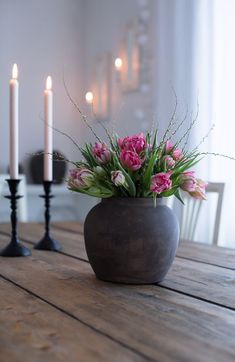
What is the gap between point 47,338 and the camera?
656 mm

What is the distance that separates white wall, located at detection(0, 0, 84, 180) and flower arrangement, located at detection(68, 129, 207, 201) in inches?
105

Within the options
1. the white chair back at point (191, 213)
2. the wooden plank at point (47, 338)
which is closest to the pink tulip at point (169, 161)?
the wooden plank at point (47, 338)

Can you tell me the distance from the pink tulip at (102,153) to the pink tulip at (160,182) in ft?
0.36

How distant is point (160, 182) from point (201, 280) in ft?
0.82

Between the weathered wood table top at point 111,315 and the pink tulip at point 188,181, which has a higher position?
the pink tulip at point 188,181

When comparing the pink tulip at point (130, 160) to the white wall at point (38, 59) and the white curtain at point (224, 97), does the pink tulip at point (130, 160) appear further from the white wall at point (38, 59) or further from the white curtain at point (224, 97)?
the white wall at point (38, 59)

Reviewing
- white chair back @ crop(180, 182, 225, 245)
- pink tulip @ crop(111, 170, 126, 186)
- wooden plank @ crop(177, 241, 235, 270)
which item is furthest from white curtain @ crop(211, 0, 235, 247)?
pink tulip @ crop(111, 170, 126, 186)

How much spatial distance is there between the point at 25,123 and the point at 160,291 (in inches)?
112

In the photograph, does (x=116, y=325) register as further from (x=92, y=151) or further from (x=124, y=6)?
(x=124, y=6)

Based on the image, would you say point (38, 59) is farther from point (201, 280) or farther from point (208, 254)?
point (201, 280)

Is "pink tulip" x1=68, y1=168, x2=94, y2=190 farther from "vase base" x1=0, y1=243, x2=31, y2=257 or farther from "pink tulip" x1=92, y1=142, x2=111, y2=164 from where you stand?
"vase base" x1=0, y1=243, x2=31, y2=257

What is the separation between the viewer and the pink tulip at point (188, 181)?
0.97 meters

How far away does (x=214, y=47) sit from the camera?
260 cm

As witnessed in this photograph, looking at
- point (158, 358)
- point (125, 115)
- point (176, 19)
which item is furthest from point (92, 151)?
point (125, 115)
